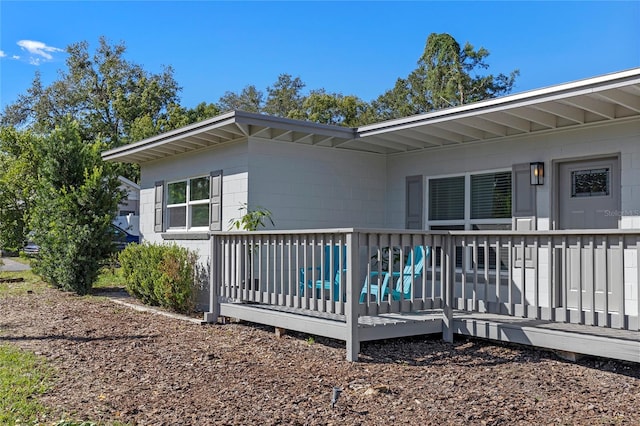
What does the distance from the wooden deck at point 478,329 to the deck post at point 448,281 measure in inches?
2.4

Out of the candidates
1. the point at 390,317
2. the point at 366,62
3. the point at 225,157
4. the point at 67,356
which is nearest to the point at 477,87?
the point at 366,62

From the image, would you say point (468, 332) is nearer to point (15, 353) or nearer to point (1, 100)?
point (15, 353)

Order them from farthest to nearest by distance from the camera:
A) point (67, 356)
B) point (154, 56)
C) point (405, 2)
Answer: point (154, 56), point (405, 2), point (67, 356)

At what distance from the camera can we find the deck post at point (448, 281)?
20.1ft

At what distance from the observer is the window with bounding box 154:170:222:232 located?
9.16 metres

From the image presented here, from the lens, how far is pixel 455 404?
165 inches

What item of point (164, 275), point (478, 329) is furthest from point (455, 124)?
point (164, 275)

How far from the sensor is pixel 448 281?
6137mm

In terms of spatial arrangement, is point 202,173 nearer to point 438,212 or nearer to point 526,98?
point 438,212

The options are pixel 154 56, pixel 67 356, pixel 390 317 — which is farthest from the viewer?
pixel 154 56

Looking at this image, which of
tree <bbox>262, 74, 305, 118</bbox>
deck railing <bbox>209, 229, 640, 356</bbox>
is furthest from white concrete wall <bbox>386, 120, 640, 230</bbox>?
tree <bbox>262, 74, 305, 118</bbox>

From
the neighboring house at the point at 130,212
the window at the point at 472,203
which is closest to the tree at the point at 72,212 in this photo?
the window at the point at 472,203

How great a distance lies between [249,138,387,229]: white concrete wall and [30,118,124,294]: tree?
4.25 metres

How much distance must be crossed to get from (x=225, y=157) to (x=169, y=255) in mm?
1758
